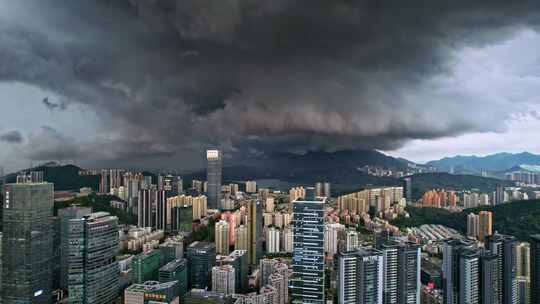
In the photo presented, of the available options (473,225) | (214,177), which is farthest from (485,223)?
(214,177)

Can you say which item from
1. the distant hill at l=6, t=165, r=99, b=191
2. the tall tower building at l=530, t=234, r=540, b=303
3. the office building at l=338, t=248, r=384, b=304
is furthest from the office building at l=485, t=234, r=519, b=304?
the distant hill at l=6, t=165, r=99, b=191

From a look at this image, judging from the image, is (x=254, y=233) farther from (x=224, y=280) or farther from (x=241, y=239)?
(x=224, y=280)

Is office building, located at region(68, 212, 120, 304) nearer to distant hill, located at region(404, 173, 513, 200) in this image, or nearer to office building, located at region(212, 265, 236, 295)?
office building, located at region(212, 265, 236, 295)

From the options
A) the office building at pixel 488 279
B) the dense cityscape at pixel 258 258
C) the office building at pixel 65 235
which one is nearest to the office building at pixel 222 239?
the dense cityscape at pixel 258 258

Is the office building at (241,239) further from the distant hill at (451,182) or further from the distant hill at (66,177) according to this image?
the distant hill at (451,182)

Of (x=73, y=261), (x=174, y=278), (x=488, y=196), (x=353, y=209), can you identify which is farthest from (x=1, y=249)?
(x=488, y=196)
